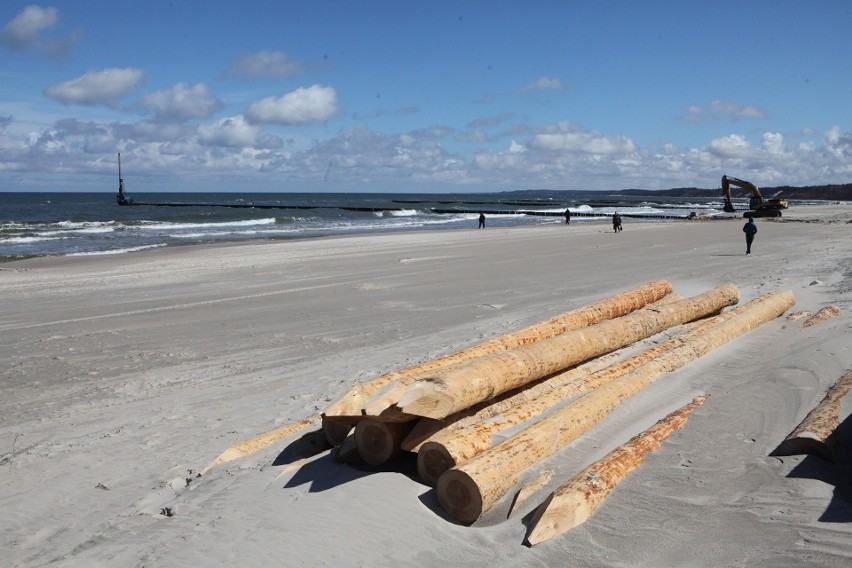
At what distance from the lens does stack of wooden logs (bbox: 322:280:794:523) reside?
5.03 metres

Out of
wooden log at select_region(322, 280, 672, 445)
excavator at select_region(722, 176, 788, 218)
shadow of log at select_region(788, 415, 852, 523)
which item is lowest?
shadow of log at select_region(788, 415, 852, 523)

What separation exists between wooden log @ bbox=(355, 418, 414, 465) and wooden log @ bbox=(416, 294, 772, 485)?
0.80 feet

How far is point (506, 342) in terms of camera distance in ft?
25.4

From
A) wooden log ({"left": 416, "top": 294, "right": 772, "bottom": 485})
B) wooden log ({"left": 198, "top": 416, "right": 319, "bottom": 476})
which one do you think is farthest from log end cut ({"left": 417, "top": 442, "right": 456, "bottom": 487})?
wooden log ({"left": 198, "top": 416, "right": 319, "bottom": 476})

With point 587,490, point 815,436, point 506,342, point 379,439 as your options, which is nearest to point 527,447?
point 587,490

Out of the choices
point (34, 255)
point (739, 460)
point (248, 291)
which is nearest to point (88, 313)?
point (248, 291)

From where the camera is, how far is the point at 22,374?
A: 895 cm

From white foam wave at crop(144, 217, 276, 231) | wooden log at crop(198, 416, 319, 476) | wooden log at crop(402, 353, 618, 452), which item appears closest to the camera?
wooden log at crop(402, 353, 618, 452)

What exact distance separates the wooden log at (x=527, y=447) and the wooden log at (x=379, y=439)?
59 centimetres

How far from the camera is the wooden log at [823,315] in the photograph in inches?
420

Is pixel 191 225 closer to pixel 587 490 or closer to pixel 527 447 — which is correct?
pixel 527 447

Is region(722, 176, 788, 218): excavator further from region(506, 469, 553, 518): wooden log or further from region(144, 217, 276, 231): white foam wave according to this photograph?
region(506, 469, 553, 518): wooden log

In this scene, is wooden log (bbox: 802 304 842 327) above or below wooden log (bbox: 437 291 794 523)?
above

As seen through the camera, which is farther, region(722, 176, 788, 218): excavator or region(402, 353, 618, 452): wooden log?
region(722, 176, 788, 218): excavator
